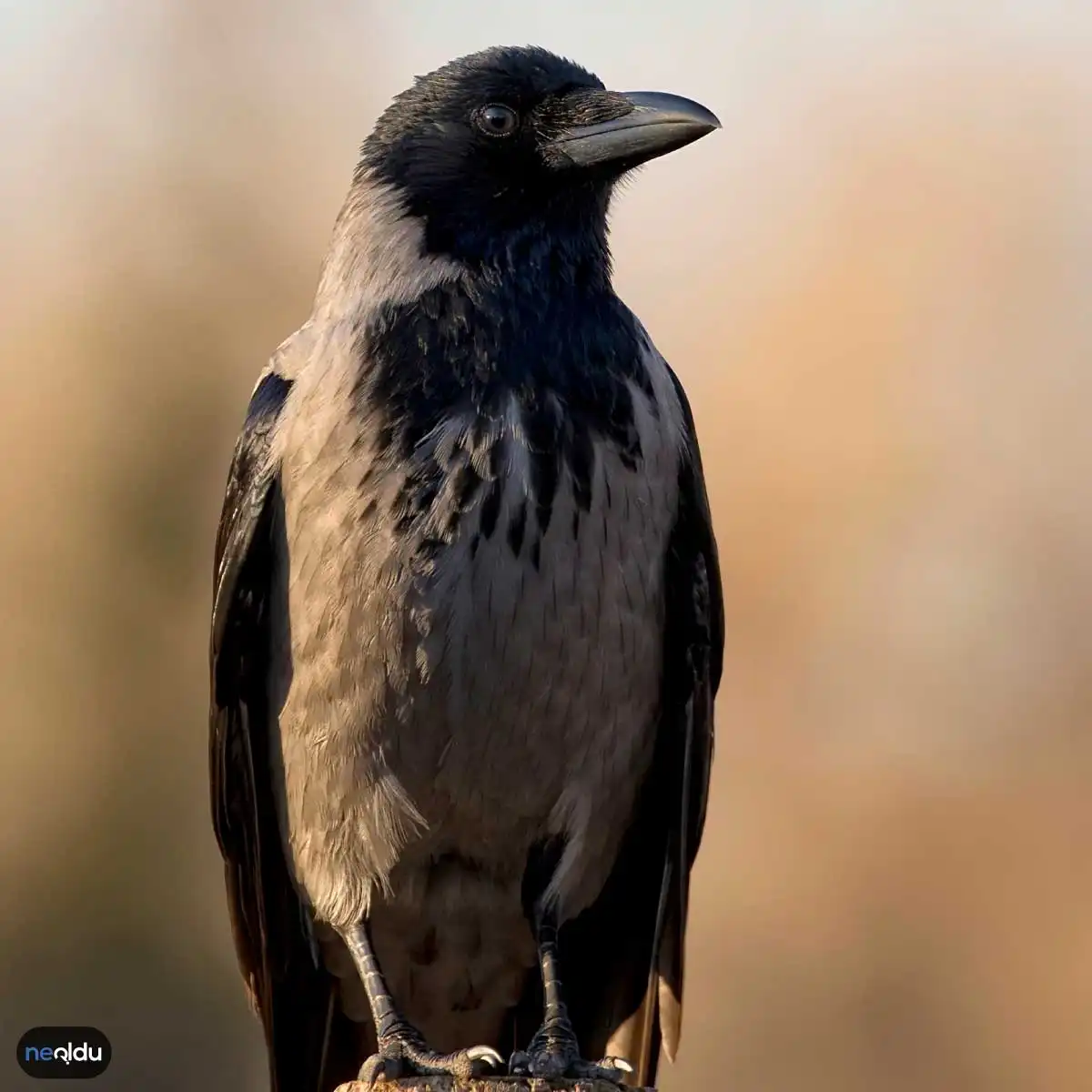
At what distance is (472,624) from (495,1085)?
1138 mm

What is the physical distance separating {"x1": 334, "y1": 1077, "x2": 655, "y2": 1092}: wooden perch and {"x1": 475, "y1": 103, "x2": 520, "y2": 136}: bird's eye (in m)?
2.48

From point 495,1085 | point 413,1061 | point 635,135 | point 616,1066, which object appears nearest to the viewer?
point 495,1085

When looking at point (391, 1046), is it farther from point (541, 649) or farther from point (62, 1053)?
point (62, 1053)

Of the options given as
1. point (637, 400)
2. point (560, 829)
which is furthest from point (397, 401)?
point (560, 829)

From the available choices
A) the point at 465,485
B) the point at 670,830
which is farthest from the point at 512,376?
the point at 670,830

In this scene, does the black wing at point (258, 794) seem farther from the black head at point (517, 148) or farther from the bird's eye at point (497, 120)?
the bird's eye at point (497, 120)

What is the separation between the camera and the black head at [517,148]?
→ 212 inches

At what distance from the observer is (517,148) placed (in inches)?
215

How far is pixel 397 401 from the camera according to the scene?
5020mm

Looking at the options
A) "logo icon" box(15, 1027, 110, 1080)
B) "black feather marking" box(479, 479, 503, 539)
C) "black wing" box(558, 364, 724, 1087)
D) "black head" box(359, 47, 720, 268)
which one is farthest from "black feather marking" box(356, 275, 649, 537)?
"logo icon" box(15, 1027, 110, 1080)

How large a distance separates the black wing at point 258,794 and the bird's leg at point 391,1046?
9.3 inches

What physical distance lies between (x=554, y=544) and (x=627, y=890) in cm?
114

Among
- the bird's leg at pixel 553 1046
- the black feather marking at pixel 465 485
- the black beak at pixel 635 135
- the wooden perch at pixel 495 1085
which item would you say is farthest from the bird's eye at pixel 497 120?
the wooden perch at pixel 495 1085

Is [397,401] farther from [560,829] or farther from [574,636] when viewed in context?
[560,829]
